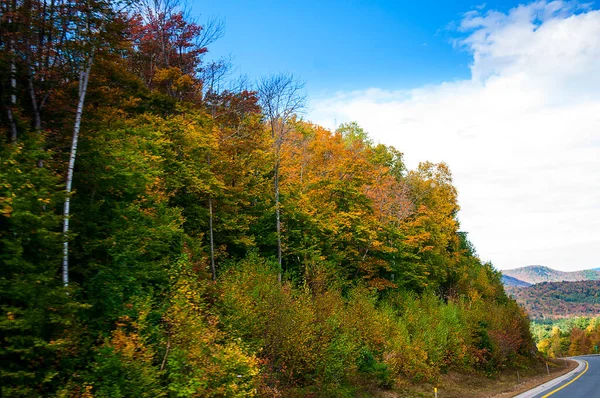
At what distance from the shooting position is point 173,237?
17.9 metres

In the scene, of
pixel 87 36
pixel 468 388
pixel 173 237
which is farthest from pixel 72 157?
pixel 468 388

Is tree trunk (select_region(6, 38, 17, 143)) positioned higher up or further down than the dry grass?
higher up

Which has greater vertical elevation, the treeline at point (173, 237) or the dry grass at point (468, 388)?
the treeline at point (173, 237)

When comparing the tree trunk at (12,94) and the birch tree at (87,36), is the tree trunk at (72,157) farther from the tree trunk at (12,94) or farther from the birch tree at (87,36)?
the tree trunk at (12,94)

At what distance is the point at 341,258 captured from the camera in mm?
29156

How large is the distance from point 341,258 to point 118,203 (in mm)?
18849

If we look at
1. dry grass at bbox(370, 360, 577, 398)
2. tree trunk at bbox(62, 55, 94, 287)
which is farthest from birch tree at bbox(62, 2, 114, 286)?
dry grass at bbox(370, 360, 577, 398)

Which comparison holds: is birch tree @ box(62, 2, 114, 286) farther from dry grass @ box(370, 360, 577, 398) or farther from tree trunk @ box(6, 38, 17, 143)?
dry grass @ box(370, 360, 577, 398)

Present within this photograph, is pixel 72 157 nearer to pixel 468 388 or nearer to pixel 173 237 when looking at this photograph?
pixel 173 237

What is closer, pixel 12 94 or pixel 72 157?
pixel 12 94

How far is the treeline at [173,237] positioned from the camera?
924cm

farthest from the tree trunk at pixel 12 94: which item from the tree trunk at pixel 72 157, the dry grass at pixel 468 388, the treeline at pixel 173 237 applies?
the dry grass at pixel 468 388

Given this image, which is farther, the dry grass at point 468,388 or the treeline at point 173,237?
the dry grass at point 468,388

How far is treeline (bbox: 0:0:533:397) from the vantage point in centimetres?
924
